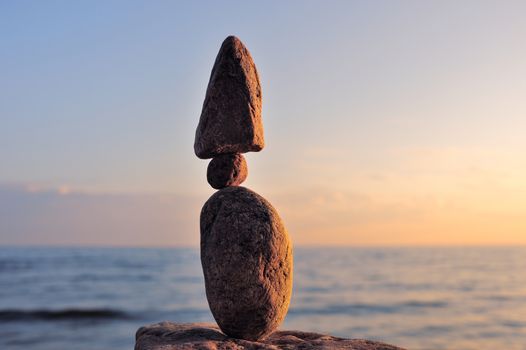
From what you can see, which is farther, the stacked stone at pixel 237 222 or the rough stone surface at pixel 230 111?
the rough stone surface at pixel 230 111

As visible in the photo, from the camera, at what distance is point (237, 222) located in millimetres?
5820

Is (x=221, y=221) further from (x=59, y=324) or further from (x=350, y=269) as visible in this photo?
(x=350, y=269)

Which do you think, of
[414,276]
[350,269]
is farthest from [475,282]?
[350,269]

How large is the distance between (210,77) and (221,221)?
1.86 metres

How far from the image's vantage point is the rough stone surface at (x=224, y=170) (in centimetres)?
640

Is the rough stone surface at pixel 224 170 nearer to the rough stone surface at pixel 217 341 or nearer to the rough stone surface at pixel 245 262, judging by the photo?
the rough stone surface at pixel 245 262

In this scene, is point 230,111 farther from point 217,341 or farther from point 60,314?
point 60,314

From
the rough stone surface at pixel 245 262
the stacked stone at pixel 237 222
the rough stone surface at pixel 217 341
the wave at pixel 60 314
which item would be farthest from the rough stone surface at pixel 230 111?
the wave at pixel 60 314

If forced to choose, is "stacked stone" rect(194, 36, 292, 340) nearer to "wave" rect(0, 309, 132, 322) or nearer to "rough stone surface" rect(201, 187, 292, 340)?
"rough stone surface" rect(201, 187, 292, 340)

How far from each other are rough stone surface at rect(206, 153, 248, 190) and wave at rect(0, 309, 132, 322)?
16733 mm

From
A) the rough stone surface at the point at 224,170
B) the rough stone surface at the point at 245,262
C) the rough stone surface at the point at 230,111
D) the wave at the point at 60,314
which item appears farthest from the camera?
the wave at the point at 60,314

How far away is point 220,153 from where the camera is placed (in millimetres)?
6414

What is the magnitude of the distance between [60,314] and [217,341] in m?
18.3

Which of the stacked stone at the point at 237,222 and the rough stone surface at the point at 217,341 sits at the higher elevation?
the stacked stone at the point at 237,222
